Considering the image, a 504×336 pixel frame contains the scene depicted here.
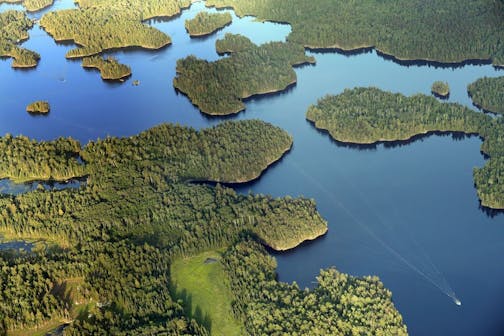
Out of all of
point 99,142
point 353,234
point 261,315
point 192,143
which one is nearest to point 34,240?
point 99,142

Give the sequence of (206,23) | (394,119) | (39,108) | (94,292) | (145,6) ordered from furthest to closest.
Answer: (145,6), (206,23), (39,108), (394,119), (94,292)

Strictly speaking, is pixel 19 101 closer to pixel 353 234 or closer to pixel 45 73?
pixel 45 73

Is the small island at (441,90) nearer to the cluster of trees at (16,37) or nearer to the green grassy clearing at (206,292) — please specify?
the green grassy clearing at (206,292)

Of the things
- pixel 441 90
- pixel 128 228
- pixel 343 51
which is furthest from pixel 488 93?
pixel 128 228

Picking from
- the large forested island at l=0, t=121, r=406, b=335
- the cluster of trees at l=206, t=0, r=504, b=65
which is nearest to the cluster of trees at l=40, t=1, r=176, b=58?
the cluster of trees at l=206, t=0, r=504, b=65

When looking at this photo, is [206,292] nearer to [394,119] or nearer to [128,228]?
[128,228]

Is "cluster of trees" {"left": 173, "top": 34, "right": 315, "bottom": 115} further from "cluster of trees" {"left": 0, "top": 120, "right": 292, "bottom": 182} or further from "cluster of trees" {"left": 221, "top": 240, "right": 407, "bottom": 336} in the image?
"cluster of trees" {"left": 221, "top": 240, "right": 407, "bottom": 336}

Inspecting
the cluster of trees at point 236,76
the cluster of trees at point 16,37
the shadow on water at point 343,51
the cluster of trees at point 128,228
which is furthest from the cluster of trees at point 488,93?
the cluster of trees at point 16,37
